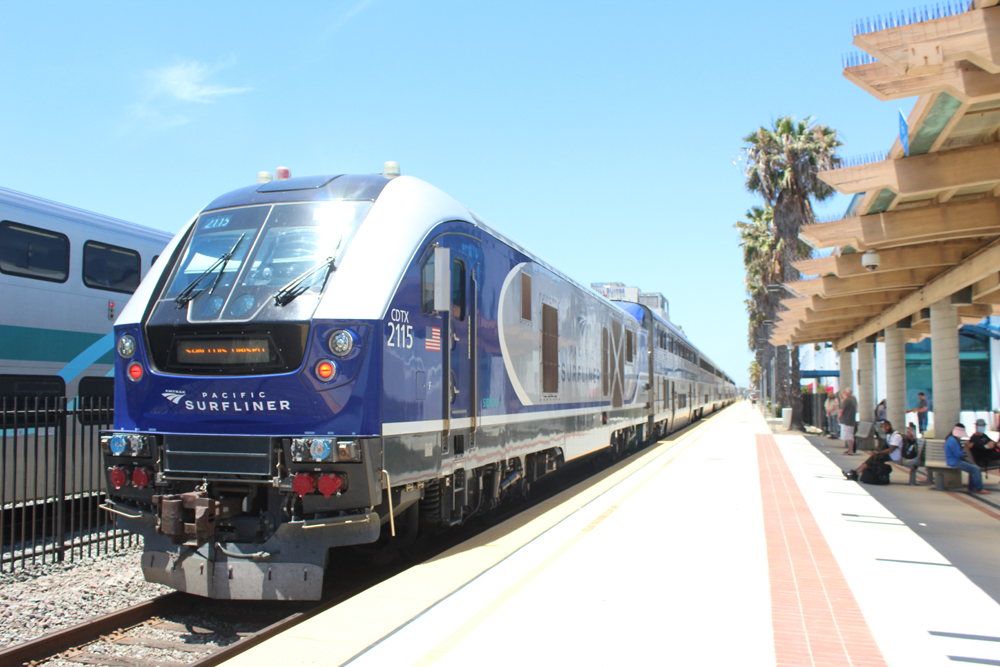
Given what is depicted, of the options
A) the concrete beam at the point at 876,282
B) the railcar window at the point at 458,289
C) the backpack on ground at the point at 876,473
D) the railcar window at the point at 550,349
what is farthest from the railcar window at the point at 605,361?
the railcar window at the point at 458,289

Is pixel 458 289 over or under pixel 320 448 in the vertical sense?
over

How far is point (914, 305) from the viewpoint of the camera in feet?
50.4

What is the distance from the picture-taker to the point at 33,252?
920cm

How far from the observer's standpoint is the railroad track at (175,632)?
477 centimetres

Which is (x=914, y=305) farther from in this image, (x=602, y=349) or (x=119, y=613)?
(x=119, y=613)

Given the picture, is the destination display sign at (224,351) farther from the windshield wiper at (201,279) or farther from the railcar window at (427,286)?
the railcar window at (427,286)

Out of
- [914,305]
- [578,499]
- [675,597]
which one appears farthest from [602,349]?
[675,597]

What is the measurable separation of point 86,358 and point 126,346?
14.6ft

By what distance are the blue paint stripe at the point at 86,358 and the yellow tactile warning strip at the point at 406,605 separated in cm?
491

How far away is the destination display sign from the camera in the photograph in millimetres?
5469

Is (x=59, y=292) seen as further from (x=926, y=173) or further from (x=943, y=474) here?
(x=943, y=474)

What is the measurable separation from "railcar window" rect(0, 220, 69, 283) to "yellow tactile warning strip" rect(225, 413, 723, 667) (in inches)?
222

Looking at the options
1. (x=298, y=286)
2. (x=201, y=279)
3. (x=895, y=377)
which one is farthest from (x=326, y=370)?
(x=895, y=377)

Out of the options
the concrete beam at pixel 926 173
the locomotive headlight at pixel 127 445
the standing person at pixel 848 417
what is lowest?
the standing person at pixel 848 417
